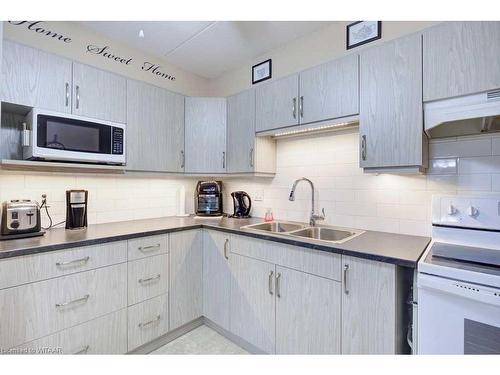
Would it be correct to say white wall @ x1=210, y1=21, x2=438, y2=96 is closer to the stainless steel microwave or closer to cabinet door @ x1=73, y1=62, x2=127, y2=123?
cabinet door @ x1=73, y1=62, x2=127, y2=123

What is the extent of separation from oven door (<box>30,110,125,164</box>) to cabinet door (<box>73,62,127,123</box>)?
0.27 ft

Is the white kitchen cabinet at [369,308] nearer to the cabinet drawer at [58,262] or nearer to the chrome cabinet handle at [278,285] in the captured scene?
the chrome cabinet handle at [278,285]

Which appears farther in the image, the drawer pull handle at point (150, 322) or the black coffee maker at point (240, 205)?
A: the black coffee maker at point (240, 205)

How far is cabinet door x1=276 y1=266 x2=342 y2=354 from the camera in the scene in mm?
1386

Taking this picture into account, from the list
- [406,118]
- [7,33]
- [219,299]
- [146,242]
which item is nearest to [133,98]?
[7,33]

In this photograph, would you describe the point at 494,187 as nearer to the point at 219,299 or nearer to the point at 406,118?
the point at 406,118

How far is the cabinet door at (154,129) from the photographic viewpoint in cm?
205

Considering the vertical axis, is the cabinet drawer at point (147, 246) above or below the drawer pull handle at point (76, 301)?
above

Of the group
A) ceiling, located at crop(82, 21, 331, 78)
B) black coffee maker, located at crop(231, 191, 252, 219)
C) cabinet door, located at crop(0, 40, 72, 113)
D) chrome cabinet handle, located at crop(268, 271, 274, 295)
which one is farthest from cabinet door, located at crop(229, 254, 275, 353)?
ceiling, located at crop(82, 21, 331, 78)

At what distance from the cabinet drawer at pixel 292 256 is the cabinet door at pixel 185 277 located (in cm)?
38

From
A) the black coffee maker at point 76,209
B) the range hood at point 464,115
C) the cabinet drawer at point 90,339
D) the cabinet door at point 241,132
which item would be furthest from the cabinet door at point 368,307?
the black coffee maker at point 76,209

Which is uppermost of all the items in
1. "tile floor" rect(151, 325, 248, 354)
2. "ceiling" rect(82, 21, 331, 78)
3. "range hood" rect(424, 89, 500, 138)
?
"ceiling" rect(82, 21, 331, 78)

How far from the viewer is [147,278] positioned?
1.80 metres
